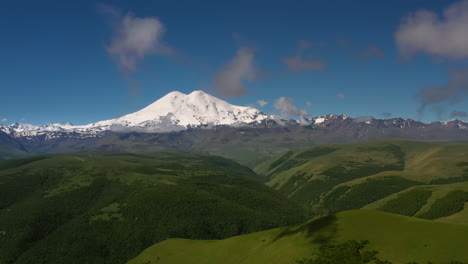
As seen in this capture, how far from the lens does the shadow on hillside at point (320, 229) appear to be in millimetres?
82250

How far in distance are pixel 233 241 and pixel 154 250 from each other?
4742cm

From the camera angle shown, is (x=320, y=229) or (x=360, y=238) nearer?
(x=360, y=238)

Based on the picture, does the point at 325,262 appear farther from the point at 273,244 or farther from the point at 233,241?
the point at 233,241

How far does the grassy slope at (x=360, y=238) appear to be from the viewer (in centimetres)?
6586

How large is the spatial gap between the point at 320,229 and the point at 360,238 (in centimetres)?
1284

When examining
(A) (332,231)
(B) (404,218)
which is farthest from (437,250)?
(A) (332,231)

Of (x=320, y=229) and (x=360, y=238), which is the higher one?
(x=360, y=238)

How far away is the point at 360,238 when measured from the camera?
248 ft

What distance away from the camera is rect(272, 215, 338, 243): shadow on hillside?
8225 centimetres

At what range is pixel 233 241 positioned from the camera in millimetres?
122500

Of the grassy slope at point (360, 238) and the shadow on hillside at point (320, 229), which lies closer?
the grassy slope at point (360, 238)

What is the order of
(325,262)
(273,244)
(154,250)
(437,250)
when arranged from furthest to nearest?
(154,250) < (273,244) < (325,262) < (437,250)

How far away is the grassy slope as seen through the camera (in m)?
65.9

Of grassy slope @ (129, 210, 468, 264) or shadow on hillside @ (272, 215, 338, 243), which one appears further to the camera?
shadow on hillside @ (272, 215, 338, 243)
